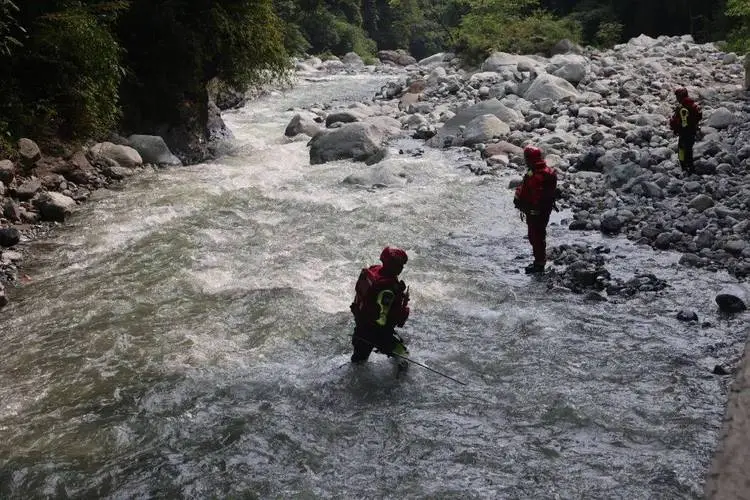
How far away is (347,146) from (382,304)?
8408mm

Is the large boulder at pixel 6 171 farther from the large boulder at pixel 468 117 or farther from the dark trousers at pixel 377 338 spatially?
the large boulder at pixel 468 117

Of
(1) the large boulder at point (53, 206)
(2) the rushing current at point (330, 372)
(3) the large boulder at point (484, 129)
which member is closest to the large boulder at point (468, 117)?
(3) the large boulder at point (484, 129)

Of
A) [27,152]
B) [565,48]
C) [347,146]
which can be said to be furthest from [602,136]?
[565,48]

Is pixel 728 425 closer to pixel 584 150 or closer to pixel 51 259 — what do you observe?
pixel 51 259

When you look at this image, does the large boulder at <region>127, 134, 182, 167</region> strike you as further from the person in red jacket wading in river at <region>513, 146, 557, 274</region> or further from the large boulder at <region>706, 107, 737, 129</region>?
the large boulder at <region>706, 107, 737, 129</region>

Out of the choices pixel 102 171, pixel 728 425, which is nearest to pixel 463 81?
pixel 102 171

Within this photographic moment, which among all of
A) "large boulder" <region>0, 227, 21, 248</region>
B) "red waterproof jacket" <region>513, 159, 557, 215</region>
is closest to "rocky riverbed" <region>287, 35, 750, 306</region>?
"red waterproof jacket" <region>513, 159, 557, 215</region>

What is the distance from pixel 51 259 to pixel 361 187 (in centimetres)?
465

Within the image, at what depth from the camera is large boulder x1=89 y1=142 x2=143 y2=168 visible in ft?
35.7

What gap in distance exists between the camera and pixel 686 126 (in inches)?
372

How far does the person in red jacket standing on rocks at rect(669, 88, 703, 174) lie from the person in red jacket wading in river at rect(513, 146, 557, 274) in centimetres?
343

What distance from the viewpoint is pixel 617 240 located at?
812 cm

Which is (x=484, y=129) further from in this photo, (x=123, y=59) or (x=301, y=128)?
(x=123, y=59)

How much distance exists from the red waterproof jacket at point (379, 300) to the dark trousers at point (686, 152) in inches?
251
